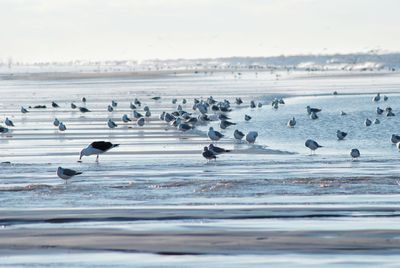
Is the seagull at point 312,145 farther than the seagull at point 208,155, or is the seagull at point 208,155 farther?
the seagull at point 312,145

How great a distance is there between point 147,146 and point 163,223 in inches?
595

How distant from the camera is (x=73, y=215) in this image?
16484mm

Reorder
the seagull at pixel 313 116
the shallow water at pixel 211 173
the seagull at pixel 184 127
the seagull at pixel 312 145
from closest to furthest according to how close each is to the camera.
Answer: the shallow water at pixel 211 173 → the seagull at pixel 312 145 → the seagull at pixel 184 127 → the seagull at pixel 313 116

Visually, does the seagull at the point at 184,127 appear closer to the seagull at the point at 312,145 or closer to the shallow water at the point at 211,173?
the shallow water at the point at 211,173

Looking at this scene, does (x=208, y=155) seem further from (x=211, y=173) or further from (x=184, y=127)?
(x=184, y=127)

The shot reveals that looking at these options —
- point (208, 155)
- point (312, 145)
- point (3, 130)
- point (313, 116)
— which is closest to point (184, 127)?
point (3, 130)

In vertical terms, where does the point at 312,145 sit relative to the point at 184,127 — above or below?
above

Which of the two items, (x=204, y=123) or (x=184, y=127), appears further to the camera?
(x=204, y=123)

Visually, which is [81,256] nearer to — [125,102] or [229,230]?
[229,230]

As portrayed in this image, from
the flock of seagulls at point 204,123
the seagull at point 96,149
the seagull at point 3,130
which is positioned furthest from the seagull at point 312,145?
the seagull at point 3,130

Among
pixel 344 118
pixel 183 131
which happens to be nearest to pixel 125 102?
pixel 344 118

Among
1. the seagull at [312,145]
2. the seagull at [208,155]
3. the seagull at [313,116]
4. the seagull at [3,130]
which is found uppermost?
the seagull at [208,155]

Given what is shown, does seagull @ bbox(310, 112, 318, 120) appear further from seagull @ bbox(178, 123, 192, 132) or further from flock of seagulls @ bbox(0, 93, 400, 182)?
seagull @ bbox(178, 123, 192, 132)

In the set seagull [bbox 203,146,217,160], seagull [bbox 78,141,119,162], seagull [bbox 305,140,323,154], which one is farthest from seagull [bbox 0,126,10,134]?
seagull [bbox 203,146,217,160]
